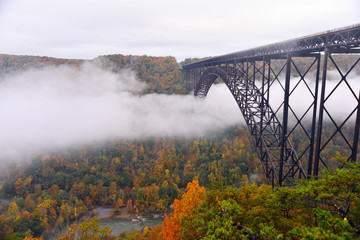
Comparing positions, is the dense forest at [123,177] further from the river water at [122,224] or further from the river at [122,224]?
the river water at [122,224]

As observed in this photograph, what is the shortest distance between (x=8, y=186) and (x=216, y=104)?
224 feet

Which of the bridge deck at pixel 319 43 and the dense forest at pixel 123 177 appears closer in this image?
the bridge deck at pixel 319 43

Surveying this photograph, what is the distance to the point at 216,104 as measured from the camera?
87312 millimetres

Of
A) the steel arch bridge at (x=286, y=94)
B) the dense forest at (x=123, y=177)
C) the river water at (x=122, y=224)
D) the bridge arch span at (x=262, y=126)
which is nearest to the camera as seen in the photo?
the steel arch bridge at (x=286, y=94)

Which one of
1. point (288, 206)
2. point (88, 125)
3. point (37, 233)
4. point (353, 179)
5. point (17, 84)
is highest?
point (17, 84)

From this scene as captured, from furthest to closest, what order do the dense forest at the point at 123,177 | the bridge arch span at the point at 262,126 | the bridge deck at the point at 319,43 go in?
1. the dense forest at the point at 123,177
2. the bridge arch span at the point at 262,126
3. the bridge deck at the point at 319,43

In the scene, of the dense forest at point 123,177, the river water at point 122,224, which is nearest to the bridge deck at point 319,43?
the dense forest at point 123,177

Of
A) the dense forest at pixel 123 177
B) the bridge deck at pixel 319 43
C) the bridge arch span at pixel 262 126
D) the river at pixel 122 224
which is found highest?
the bridge deck at pixel 319 43

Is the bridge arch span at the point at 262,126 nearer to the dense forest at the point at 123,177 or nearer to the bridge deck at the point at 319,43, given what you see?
the bridge deck at the point at 319,43

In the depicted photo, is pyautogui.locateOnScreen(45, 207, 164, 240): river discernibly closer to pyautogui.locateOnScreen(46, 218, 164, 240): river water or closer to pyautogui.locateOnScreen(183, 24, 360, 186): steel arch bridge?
pyautogui.locateOnScreen(46, 218, 164, 240): river water

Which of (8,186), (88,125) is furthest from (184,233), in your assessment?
(88,125)

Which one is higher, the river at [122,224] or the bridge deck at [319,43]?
the bridge deck at [319,43]

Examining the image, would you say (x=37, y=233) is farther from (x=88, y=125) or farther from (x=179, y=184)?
(x=88, y=125)

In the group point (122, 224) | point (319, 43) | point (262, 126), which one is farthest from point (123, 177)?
point (319, 43)
